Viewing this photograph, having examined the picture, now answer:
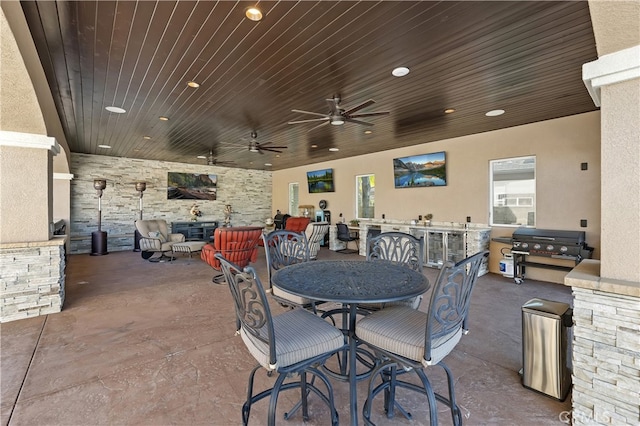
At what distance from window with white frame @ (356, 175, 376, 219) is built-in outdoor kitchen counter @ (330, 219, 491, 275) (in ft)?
3.73

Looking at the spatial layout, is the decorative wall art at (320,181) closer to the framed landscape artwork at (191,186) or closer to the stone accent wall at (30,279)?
the framed landscape artwork at (191,186)

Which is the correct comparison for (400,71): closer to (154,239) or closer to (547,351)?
(547,351)

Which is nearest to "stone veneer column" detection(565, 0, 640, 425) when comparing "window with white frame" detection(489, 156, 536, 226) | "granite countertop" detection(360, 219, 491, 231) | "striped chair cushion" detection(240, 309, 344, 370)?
"striped chair cushion" detection(240, 309, 344, 370)

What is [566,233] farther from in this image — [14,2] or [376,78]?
[14,2]

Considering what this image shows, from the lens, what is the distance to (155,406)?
1.88m

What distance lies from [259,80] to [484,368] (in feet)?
11.9

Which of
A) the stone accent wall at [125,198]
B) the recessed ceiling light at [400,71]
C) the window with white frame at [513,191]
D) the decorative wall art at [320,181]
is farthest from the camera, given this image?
the decorative wall art at [320,181]

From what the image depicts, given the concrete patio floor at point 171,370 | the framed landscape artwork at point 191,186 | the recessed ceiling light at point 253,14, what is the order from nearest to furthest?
the concrete patio floor at point 171,370 → the recessed ceiling light at point 253,14 → the framed landscape artwork at point 191,186

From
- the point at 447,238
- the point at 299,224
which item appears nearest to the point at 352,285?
the point at 447,238

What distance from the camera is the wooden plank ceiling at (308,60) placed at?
7.19ft

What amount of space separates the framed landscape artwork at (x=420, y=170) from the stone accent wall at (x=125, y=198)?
6.14 metres

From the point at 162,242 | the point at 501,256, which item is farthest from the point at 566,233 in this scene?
the point at 162,242

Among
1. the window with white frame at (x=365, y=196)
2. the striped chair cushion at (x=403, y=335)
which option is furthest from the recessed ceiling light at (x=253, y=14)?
the window with white frame at (x=365, y=196)

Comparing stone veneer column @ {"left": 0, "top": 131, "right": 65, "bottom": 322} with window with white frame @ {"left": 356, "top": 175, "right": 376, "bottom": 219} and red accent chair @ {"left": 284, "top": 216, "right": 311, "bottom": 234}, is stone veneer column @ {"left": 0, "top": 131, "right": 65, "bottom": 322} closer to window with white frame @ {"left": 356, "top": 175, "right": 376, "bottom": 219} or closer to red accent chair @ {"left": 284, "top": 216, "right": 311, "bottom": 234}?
red accent chair @ {"left": 284, "top": 216, "right": 311, "bottom": 234}
